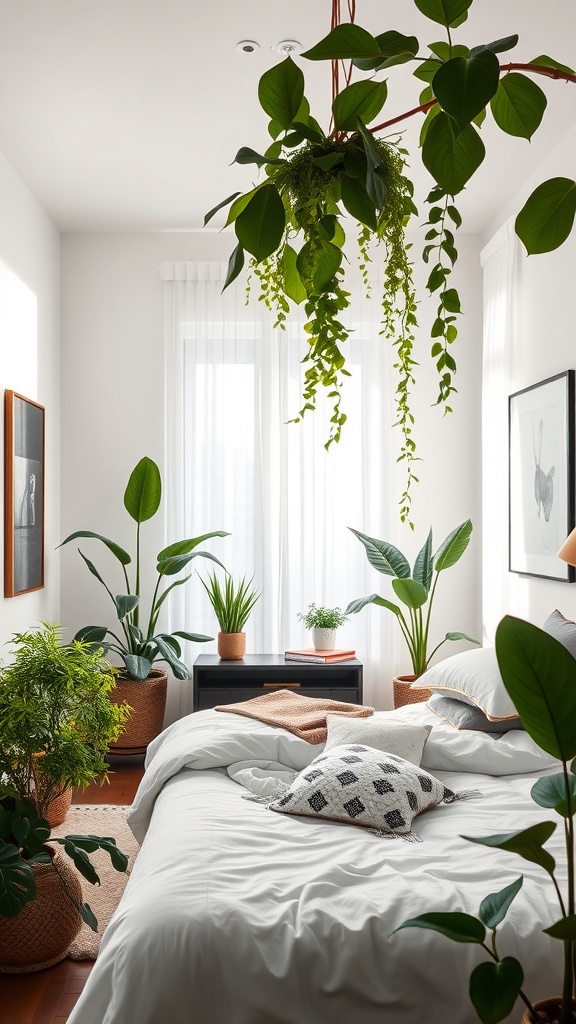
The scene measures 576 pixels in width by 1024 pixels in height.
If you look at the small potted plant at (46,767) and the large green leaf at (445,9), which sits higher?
the large green leaf at (445,9)

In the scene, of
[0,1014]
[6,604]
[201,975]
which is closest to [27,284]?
[6,604]

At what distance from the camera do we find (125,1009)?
153cm

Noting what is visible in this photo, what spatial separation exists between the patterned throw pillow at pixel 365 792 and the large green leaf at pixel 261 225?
1.76 m

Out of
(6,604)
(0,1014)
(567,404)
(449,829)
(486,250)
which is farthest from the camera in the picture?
(486,250)

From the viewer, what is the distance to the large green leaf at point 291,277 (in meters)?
1.07

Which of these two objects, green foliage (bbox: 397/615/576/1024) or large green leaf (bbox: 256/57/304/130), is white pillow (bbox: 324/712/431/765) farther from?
large green leaf (bbox: 256/57/304/130)

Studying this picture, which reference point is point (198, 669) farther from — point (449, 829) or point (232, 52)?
point (232, 52)

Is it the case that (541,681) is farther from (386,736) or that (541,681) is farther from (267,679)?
(267,679)

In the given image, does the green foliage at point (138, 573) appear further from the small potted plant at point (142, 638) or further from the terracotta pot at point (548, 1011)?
the terracotta pot at point (548, 1011)

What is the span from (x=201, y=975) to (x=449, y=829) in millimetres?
805

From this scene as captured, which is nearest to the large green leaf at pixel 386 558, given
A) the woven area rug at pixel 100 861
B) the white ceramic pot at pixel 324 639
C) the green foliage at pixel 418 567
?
the green foliage at pixel 418 567

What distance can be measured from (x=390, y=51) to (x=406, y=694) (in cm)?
381

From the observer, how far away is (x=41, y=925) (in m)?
2.47

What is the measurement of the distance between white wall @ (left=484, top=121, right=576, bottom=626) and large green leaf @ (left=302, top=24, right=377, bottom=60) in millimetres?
2948
